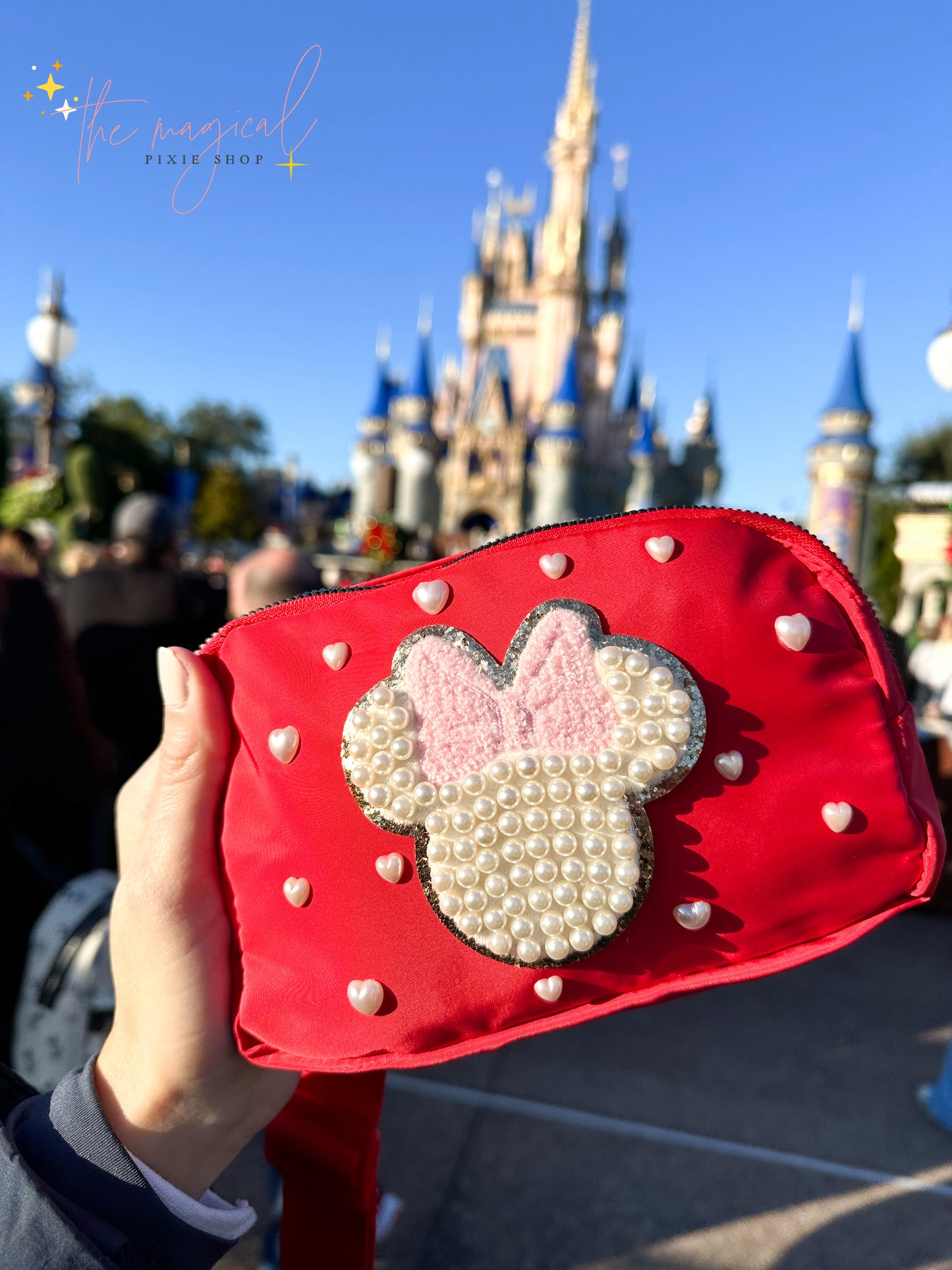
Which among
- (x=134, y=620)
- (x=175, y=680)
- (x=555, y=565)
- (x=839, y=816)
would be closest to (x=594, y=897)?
(x=839, y=816)

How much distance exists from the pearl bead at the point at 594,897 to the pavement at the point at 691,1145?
5.28 ft

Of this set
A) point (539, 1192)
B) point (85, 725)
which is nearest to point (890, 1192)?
point (539, 1192)

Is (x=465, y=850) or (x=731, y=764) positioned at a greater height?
(x=731, y=764)

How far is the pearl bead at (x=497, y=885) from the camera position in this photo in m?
0.89

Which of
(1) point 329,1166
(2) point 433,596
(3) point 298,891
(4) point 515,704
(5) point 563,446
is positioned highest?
(5) point 563,446

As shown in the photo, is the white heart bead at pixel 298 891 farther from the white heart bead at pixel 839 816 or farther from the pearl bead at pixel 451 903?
the white heart bead at pixel 839 816

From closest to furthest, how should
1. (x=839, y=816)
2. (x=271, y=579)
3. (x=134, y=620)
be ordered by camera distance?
(x=839, y=816), (x=271, y=579), (x=134, y=620)

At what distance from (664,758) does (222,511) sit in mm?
49552

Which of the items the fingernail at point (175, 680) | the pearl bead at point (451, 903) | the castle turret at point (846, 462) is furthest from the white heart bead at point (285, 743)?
the castle turret at point (846, 462)

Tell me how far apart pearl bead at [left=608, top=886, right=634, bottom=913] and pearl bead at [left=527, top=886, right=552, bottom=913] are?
0.22 feet

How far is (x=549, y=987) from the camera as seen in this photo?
0.91 metres

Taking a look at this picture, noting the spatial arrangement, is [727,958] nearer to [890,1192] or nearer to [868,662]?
[868,662]

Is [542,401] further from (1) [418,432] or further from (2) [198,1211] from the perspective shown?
(2) [198,1211]

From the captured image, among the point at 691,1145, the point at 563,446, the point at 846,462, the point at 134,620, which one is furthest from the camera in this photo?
the point at 563,446
